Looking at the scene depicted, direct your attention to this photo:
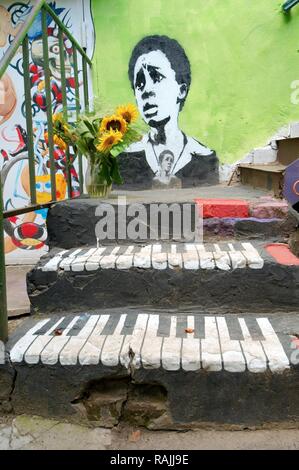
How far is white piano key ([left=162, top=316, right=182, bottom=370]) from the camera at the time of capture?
1.42 m

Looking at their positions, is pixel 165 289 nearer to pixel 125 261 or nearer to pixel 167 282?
pixel 167 282

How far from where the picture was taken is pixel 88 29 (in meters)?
3.54

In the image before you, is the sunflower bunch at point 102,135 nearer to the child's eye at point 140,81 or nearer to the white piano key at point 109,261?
the white piano key at point 109,261

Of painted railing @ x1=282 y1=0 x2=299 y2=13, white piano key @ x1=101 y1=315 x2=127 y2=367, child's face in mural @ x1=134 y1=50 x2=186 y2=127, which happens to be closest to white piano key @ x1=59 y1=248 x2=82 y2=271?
white piano key @ x1=101 y1=315 x2=127 y2=367

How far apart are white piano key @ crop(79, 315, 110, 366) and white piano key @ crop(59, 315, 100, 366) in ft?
0.05

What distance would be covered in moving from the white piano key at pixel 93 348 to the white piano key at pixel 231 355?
418 mm

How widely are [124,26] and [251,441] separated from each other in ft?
10.4

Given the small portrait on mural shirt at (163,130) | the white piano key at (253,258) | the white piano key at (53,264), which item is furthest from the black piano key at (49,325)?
the small portrait on mural shirt at (163,130)

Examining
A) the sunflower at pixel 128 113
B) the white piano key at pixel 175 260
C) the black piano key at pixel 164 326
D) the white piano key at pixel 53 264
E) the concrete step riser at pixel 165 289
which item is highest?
the sunflower at pixel 128 113

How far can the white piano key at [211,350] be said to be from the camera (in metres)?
1.41

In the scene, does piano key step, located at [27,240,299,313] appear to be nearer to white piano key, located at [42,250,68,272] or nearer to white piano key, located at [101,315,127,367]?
white piano key, located at [42,250,68,272]

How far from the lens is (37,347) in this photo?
5.00 feet

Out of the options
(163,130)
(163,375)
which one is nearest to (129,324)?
(163,375)

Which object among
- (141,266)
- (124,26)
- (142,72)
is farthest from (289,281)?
(124,26)
